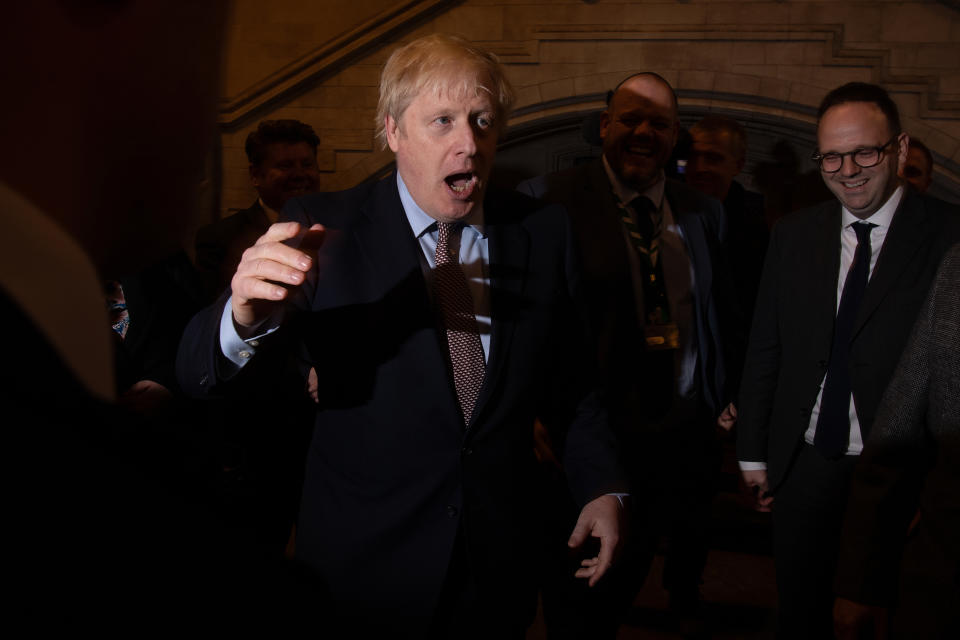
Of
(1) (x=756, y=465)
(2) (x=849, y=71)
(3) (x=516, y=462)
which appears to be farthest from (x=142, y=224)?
(2) (x=849, y=71)

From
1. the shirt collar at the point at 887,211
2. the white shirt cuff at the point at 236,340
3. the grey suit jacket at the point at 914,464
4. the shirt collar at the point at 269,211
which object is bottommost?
the grey suit jacket at the point at 914,464

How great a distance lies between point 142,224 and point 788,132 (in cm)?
701

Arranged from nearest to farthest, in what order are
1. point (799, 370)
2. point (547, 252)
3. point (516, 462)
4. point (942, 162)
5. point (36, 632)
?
point (36, 632), point (516, 462), point (547, 252), point (799, 370), point (942, 162)

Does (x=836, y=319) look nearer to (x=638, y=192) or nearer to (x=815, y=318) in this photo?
(x=815, y=318)

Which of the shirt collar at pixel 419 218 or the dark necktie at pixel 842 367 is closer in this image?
the shirt collar at pixel 419 218

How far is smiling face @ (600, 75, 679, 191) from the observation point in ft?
9.70

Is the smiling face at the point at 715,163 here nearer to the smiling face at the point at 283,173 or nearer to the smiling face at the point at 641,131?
the smiling face at the point at 641,131

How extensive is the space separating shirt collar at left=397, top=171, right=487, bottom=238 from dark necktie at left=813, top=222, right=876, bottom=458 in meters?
1.42

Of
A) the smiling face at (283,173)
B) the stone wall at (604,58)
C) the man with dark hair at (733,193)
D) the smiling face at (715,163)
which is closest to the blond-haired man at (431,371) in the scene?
the smiling face at (283,173)

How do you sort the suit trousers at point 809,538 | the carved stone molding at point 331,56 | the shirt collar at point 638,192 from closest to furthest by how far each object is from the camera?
the suit trousers at point 809,538 → the shirt collar at point 638,192 → the carved stone molding at point 331,56

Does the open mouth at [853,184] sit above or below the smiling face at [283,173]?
below

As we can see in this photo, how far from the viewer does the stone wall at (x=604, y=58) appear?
5980 millimetres

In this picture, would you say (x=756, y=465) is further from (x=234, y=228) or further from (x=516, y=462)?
(x=234, y=228)

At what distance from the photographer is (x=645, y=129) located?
9.76ft
